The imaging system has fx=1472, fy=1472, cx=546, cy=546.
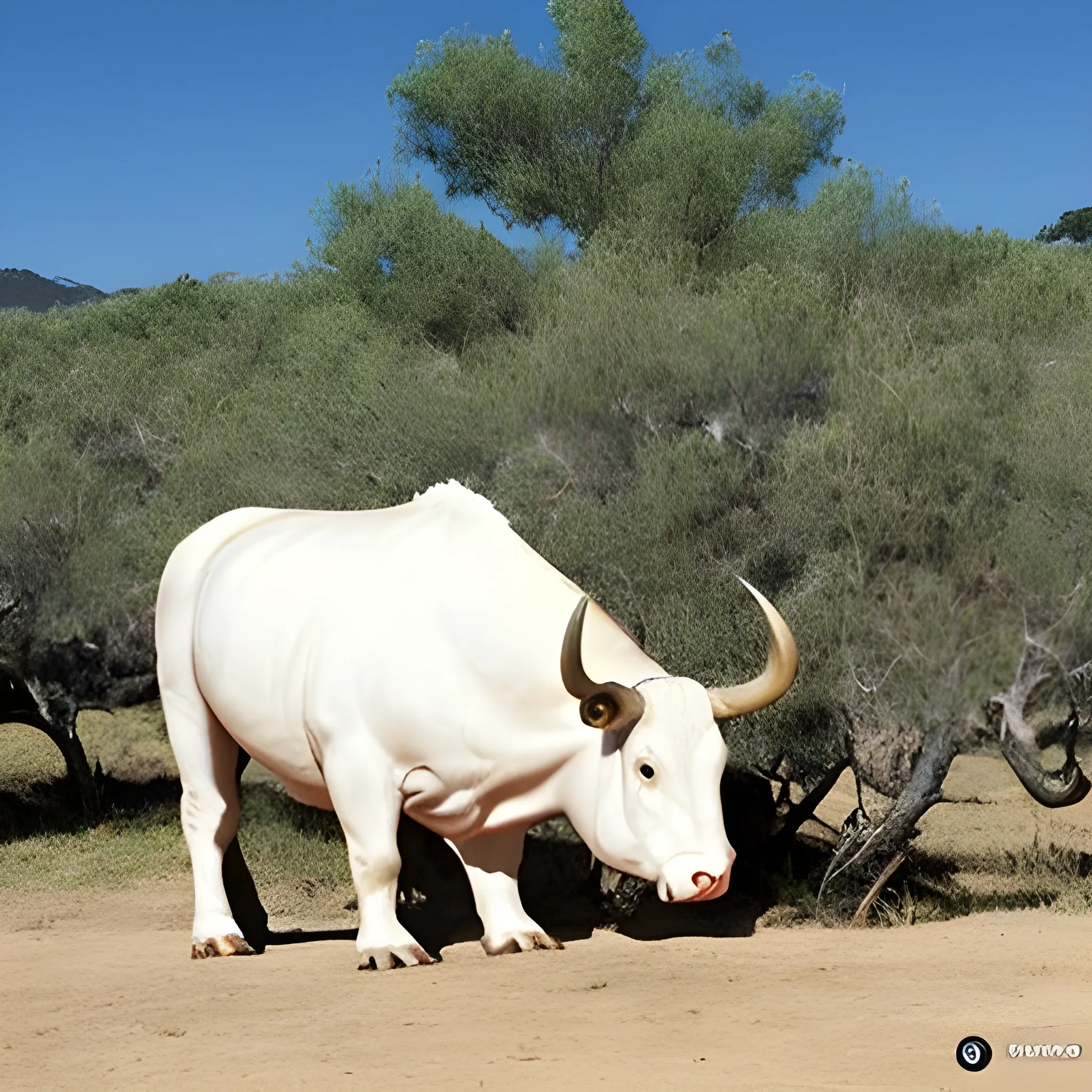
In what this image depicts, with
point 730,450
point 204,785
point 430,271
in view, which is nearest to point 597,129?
point 430,271

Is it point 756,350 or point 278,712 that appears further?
point 756,350

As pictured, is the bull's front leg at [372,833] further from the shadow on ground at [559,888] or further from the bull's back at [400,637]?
the shadow on ground at [559,888]

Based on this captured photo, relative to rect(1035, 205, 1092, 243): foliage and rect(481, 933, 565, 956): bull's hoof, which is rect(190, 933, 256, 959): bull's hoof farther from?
rect(1035, 205, 1092, 243): foliage

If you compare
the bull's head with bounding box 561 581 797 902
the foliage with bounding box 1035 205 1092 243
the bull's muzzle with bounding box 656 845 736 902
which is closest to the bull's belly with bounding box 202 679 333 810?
the bull's head with bounding box 561 581 797 902

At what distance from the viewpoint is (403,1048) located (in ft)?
18.5

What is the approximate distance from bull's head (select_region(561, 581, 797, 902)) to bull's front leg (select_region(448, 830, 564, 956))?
2.67ft

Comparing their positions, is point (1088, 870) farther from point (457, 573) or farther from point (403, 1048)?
point (403, 1048)

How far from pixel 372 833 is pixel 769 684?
6.66 ft

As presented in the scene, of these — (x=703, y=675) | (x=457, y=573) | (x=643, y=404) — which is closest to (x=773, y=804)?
(x=703, y=675)

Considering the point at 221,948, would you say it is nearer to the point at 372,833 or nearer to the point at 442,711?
the point at 372,833

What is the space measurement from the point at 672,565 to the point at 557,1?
9.73 m

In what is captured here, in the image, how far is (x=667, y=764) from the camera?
6469 mm

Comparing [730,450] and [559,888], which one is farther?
[730,450]

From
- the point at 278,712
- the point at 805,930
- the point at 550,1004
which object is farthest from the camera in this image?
the point at 805,930
